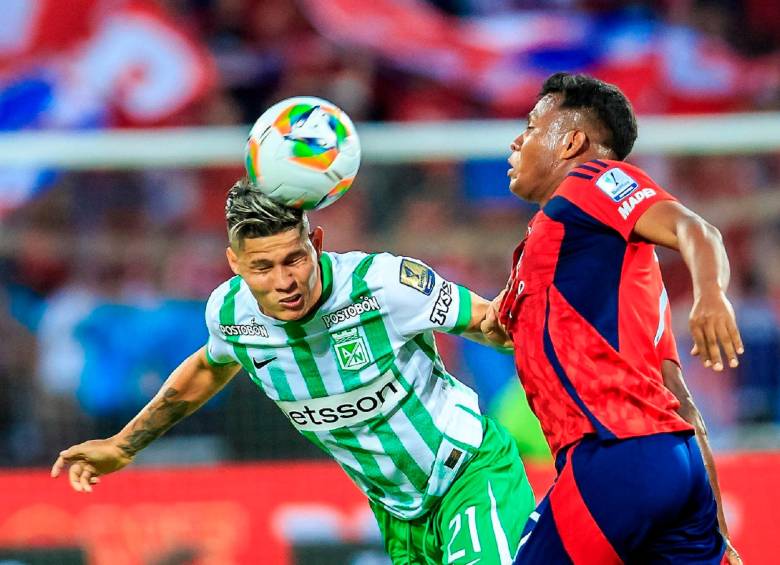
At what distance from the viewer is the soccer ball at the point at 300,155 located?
13.8 feet

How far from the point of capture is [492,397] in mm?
7297

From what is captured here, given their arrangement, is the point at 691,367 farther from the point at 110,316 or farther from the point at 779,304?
the point at 110,316

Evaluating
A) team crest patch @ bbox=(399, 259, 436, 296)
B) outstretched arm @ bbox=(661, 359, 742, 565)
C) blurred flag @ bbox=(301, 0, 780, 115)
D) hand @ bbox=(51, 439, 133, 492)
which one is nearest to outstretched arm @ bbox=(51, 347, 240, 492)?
hand @ bbox=(51, 439, 133, 492)

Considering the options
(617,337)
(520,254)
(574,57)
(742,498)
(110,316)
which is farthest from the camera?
(574,57)

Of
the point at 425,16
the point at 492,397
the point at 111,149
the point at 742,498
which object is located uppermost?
the point at 425,16

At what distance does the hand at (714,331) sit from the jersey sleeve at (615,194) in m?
0.42

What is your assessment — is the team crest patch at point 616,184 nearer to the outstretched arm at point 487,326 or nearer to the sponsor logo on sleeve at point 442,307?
the outstretched arm at point 487,326

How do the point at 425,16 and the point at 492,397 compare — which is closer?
the point at 492,397

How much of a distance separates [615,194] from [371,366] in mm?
1231

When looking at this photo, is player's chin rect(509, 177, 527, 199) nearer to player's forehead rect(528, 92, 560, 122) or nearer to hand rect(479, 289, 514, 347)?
player's forehead rect(528, 92, 560, 122)

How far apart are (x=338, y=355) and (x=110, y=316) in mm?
3281

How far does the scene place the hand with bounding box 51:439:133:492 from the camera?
462 centimetres

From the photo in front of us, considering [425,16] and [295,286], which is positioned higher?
[425,16]

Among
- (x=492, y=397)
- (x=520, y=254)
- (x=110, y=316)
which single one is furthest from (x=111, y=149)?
(x=520, y=254)
